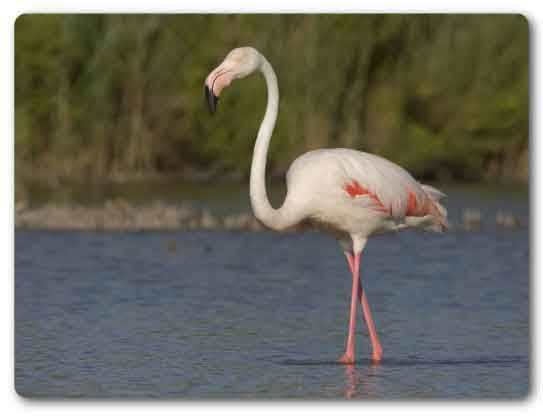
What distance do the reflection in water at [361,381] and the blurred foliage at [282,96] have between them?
4166 millimetres

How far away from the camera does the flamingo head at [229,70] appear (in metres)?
8.40

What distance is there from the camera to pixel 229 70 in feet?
27.9

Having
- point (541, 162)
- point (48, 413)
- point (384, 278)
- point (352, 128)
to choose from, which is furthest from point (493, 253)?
point (48, 413)

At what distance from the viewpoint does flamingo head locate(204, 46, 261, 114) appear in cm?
840

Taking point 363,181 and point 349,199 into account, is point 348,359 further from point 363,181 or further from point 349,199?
point 363,181

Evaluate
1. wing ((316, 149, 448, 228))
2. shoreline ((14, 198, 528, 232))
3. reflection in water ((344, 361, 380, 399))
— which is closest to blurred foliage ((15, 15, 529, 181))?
shoreline ((14, 198, 528, 232))

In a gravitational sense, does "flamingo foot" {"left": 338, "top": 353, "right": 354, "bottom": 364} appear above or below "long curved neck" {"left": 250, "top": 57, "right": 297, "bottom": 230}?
below

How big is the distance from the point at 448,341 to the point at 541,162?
1.25m

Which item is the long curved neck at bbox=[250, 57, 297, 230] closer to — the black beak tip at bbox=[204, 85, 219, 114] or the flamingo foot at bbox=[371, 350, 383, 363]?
the black beak tip at bbox=[204, 85, 219, 114]

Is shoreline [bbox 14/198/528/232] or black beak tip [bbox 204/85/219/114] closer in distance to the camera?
black beak tip [bbox 204/85/219/114]

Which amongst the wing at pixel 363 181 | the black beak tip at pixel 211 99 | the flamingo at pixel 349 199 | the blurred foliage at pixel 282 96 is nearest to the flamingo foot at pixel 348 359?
the flamingo at pixel 349 199

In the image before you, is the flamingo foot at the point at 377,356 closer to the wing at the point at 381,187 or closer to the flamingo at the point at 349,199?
the flamingo at the point at 349,199

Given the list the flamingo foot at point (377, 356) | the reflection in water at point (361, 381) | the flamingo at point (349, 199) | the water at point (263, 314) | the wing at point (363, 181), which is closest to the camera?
the reflection in water at point (361, 381)

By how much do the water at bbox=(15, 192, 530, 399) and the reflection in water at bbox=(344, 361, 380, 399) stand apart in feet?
0.05
